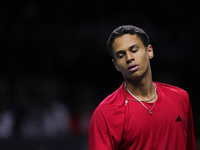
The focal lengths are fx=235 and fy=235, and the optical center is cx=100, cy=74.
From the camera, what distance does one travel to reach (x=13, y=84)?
2.64m

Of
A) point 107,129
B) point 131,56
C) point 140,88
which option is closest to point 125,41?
point 131,56

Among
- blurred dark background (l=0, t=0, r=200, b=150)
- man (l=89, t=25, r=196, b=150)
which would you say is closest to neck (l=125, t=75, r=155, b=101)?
man (l=89, t=25, r=196, b=150)

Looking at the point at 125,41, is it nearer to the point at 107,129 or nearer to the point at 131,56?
the point at 131,56

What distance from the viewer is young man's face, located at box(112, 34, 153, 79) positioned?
1203 millimetres

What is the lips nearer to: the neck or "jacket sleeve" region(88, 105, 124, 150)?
the neck

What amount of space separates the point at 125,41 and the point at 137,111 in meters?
0.36

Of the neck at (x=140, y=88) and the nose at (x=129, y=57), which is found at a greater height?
the nose at (x=129, y=57)

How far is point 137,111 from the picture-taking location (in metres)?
1.19

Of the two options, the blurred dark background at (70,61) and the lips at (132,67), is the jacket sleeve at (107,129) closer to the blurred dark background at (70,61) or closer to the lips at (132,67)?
the lips at (132,67)

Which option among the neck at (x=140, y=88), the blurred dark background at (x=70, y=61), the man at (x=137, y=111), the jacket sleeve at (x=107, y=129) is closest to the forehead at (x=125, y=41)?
the man at (x=137, y=111)

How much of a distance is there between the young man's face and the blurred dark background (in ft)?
4.88

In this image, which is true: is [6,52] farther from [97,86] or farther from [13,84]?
[97,86]

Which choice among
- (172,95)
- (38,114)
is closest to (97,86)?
(38,114)

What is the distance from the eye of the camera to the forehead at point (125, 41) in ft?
3.98
